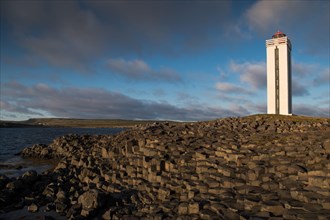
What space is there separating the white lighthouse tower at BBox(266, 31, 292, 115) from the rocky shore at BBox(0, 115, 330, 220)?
24.0 m

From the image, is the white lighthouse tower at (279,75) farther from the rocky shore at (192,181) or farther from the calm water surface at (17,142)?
the calm water surface at (17,142)

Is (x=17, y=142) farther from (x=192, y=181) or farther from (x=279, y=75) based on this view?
(x=192, y=181)

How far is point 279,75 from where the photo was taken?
130 feet

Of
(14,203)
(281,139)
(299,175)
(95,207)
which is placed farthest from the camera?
(281,139)

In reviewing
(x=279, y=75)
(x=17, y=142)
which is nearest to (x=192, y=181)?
(x=279, y=75)

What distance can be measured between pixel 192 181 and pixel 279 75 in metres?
32.3

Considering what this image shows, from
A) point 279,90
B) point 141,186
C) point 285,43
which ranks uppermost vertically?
point 285,43

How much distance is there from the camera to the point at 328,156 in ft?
37.4

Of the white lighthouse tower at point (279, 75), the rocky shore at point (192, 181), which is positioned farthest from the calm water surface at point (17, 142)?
the white lighthouse tower at point (279, 75)

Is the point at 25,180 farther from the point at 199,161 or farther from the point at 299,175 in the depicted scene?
the point at 299,175

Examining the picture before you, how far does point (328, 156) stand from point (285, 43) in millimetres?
31377

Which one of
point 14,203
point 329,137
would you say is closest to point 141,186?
point 14,203

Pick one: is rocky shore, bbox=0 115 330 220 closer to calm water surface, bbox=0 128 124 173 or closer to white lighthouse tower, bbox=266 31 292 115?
calm water surface, bbox=0 128 124 173

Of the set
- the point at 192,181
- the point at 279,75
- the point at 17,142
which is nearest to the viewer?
the point at 192,181
